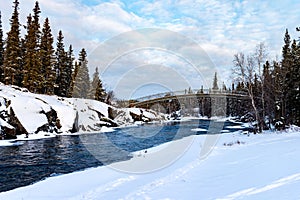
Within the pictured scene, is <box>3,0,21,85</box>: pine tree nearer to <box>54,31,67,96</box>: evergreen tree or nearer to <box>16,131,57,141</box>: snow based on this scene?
<box>54,31,67,96</box>: evergreen tree

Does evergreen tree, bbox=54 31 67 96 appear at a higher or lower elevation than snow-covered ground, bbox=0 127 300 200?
higher

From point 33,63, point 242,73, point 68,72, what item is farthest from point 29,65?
point 242,73

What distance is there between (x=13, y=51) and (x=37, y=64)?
3540mm

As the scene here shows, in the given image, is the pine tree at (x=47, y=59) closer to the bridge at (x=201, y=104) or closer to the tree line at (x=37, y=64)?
the tree line at (x=37, y=64)

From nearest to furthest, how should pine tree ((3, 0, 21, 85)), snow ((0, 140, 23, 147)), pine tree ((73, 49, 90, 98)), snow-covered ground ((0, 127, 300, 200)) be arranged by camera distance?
1. snow-covered ground ((0, 127, 300, 200))
2. snow ((0, 140, 23, 147))
3. pine tree ((3, 0, 21, 85))
4. pine tree ((73, 49, 90, 98))

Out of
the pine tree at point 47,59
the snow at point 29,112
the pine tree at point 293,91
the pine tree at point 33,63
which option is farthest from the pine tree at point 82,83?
the pine tree at point 293,91

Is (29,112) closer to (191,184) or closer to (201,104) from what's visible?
(191,184)

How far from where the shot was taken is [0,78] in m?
42.3

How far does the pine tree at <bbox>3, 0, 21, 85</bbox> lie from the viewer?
36.8 m

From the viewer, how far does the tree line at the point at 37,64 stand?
122ft

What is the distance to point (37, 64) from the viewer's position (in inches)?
1484

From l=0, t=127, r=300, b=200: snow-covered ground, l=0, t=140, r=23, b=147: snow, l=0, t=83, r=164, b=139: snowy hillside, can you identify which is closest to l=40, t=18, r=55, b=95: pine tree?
l=0, t=83, r=164, b=139: snowy hillside

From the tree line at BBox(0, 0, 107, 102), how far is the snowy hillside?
5.12 m

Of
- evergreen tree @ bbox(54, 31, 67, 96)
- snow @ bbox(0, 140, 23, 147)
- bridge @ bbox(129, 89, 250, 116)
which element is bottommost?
snow @ bbox(0, 140, 23, 147)
